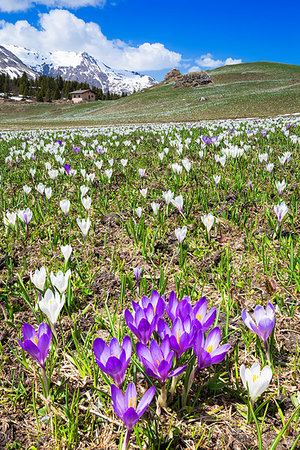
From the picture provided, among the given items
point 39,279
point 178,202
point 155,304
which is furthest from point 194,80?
point 155,304

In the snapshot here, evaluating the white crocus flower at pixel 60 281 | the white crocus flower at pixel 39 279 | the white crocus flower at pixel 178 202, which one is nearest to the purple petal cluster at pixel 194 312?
the white crocus flower at pixel 60 281

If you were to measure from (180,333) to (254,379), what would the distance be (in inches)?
13.2

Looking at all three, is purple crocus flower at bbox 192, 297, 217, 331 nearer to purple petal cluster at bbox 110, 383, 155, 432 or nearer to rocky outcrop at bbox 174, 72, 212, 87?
purple petal cluster at bbox 110, 383, 155, 432

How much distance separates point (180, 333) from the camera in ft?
3.73

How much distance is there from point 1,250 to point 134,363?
6.70 feet

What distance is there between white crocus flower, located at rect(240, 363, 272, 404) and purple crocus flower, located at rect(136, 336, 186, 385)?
10.0 inches

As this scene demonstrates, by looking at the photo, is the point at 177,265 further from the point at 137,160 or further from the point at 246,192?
the point at 137,160

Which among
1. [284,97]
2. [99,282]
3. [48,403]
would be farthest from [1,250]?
[284,97]

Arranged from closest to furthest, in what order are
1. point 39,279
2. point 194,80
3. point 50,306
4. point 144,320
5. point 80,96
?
point 144,320 → point 50,306 → point 39,279 → point 194,80 → point 80,96

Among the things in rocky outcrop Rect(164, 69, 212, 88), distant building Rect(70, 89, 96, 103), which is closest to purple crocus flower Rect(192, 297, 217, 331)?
rocky outcrop Rect(164, 69, 212, 88)

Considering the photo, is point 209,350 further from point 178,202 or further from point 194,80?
point 194,80

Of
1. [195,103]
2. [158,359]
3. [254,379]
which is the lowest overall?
[254,379]

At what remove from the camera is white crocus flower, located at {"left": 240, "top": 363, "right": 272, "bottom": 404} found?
3.45 feet

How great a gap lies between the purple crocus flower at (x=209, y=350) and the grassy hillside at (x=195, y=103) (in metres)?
30.7
